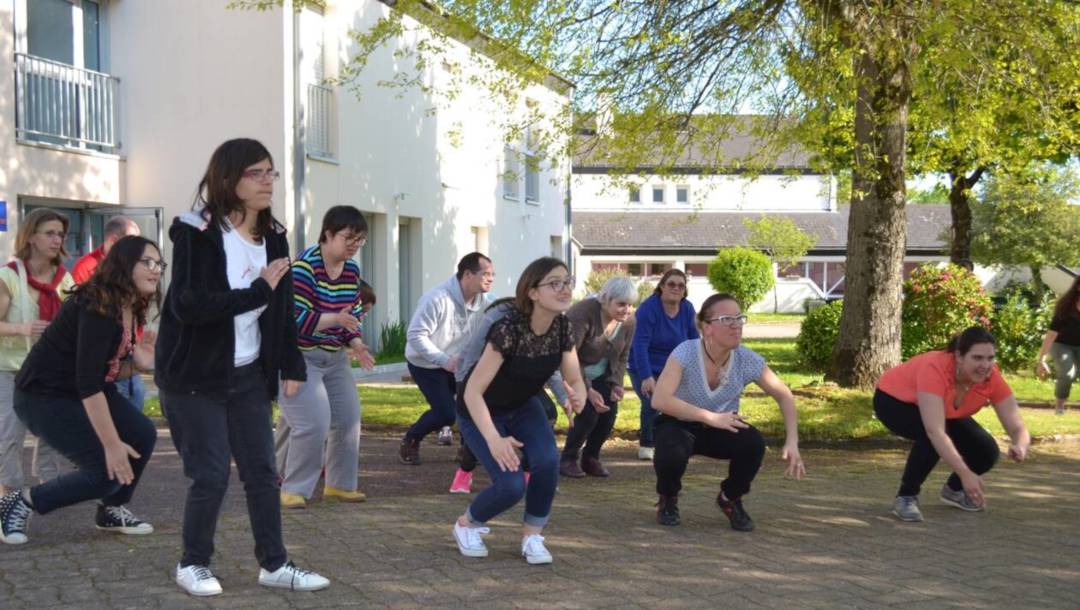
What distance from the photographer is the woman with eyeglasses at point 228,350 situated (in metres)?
4.90

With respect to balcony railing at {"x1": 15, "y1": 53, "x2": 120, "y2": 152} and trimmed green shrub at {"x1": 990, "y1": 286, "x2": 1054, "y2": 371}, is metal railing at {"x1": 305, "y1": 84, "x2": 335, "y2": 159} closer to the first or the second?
balcony railing at {"x1": 15, "y1": 53, "x2": 120, "y2": 152}

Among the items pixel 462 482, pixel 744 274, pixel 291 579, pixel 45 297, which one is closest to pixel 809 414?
pixel 462 482

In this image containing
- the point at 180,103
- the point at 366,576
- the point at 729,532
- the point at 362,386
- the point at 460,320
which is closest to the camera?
the point at 366,576

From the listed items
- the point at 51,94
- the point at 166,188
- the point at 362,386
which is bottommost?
the point at 362,386

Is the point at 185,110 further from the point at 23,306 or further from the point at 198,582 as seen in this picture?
the point at 198,582

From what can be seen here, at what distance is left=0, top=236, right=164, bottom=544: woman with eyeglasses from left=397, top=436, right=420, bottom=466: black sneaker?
11.4 feet

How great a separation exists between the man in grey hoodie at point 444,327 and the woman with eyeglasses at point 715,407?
6.36ft

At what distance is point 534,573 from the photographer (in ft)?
19.1

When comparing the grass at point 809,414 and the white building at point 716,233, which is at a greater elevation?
the white building at point 716,233

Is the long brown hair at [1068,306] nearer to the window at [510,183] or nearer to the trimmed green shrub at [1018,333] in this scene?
the trimmed green shrub at [1018,333]

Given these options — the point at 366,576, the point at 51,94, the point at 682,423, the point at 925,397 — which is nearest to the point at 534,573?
the point at 366,576

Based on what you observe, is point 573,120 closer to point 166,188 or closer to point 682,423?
point 166,188

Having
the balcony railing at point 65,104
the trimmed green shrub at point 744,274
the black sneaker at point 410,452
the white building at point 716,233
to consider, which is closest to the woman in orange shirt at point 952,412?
the black sneaker at point 410,452

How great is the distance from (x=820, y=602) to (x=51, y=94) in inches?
539
